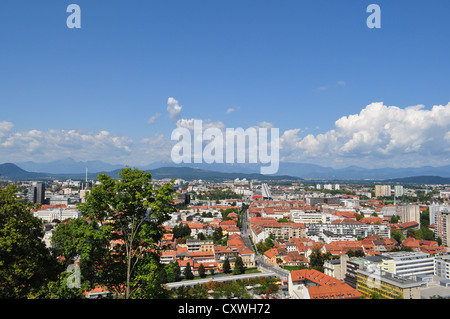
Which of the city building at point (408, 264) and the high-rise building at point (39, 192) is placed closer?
the city building at point (408, 264)

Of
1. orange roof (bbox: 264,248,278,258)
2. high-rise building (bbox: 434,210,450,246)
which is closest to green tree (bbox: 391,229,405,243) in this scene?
high-rise building (bbox: 434,210,450,246)

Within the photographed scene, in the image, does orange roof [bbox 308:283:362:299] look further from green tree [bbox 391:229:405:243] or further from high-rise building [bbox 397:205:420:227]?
high-rise building [bbox 397:205:420:227]

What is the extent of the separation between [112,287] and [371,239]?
51.3 ft

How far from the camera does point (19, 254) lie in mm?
2562

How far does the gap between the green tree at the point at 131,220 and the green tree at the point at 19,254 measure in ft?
1.59

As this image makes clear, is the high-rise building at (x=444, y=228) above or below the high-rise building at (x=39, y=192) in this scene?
below

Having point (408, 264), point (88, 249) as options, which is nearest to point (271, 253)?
point (408, 264)

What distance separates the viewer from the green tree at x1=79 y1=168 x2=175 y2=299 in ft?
8.46

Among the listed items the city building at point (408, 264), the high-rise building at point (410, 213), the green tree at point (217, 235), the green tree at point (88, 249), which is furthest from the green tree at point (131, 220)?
the high-rise building at point (410, 213)

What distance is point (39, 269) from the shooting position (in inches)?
102

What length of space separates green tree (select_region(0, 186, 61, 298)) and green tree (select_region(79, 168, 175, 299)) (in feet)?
1.59

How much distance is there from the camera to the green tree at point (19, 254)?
8.03ft

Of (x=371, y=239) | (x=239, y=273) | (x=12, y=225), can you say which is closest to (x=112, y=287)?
(x=12, y=225)

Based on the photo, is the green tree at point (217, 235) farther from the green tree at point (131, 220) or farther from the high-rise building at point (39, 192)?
the high-rise building at point (39, 192)
